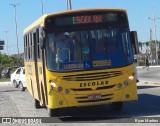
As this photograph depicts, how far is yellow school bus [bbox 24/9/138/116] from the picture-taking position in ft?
42.3

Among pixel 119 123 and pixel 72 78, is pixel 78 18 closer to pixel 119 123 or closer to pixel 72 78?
pixel 72 78

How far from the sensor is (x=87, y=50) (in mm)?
13164

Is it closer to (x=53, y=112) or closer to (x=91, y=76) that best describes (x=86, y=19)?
(x=91, y=76)

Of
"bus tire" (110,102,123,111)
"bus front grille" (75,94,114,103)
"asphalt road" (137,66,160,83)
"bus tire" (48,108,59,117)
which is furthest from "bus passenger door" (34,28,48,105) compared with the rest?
"asphalt road" (137,66,160,83)

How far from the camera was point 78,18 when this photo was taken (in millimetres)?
13383

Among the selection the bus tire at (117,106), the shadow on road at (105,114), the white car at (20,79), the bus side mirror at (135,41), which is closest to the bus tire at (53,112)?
the shadow on road at (105,114)

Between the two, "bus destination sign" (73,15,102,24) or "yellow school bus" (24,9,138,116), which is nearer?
"yellow school bus" (24,9,138,116)

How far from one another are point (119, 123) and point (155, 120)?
939 millimetres

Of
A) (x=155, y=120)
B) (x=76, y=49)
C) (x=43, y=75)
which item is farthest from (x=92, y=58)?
(x=155, y=120)

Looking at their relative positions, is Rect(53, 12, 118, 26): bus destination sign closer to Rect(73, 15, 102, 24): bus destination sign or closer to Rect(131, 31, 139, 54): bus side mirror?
Rect(73, 15, 102, 24): bus destination sign

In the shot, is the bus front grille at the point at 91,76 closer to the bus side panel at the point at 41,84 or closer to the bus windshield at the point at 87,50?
the bus windshield at the point at 87,50

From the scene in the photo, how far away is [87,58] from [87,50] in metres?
0.23

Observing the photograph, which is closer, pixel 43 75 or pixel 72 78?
pixel 72 78

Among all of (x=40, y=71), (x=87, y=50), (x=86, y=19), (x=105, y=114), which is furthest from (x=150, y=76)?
(x=87, y=50)
